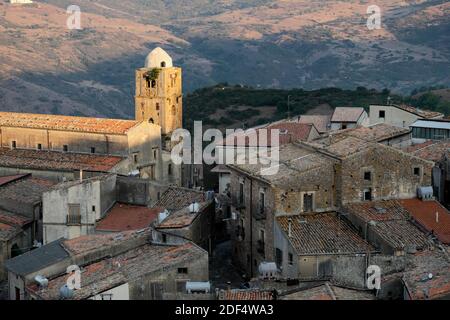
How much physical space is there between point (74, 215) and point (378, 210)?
12.5 m

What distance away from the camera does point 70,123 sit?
49062mm

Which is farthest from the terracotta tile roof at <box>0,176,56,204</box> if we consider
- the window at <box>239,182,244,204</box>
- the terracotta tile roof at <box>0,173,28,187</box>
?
the window at <box>239,182,244,204</box>

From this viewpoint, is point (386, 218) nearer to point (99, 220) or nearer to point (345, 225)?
point (345, 225)

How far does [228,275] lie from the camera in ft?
119

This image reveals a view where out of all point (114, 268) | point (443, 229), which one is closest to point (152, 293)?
point (114, 268)

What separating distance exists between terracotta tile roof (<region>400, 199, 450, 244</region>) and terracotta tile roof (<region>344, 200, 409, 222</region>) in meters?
0.34

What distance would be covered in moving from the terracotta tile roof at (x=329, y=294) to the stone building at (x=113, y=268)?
3.54 meters

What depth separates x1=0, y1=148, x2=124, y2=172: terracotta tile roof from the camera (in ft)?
149

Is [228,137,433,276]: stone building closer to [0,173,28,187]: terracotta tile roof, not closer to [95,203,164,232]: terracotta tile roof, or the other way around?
[95,203,164,232]: terracotta tile roof

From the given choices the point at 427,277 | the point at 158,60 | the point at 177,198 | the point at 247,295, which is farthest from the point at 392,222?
the point at 158,60

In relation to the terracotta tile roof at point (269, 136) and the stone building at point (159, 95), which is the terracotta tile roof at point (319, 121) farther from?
the stone building at point (159, 95)

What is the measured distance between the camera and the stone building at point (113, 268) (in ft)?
97.8
